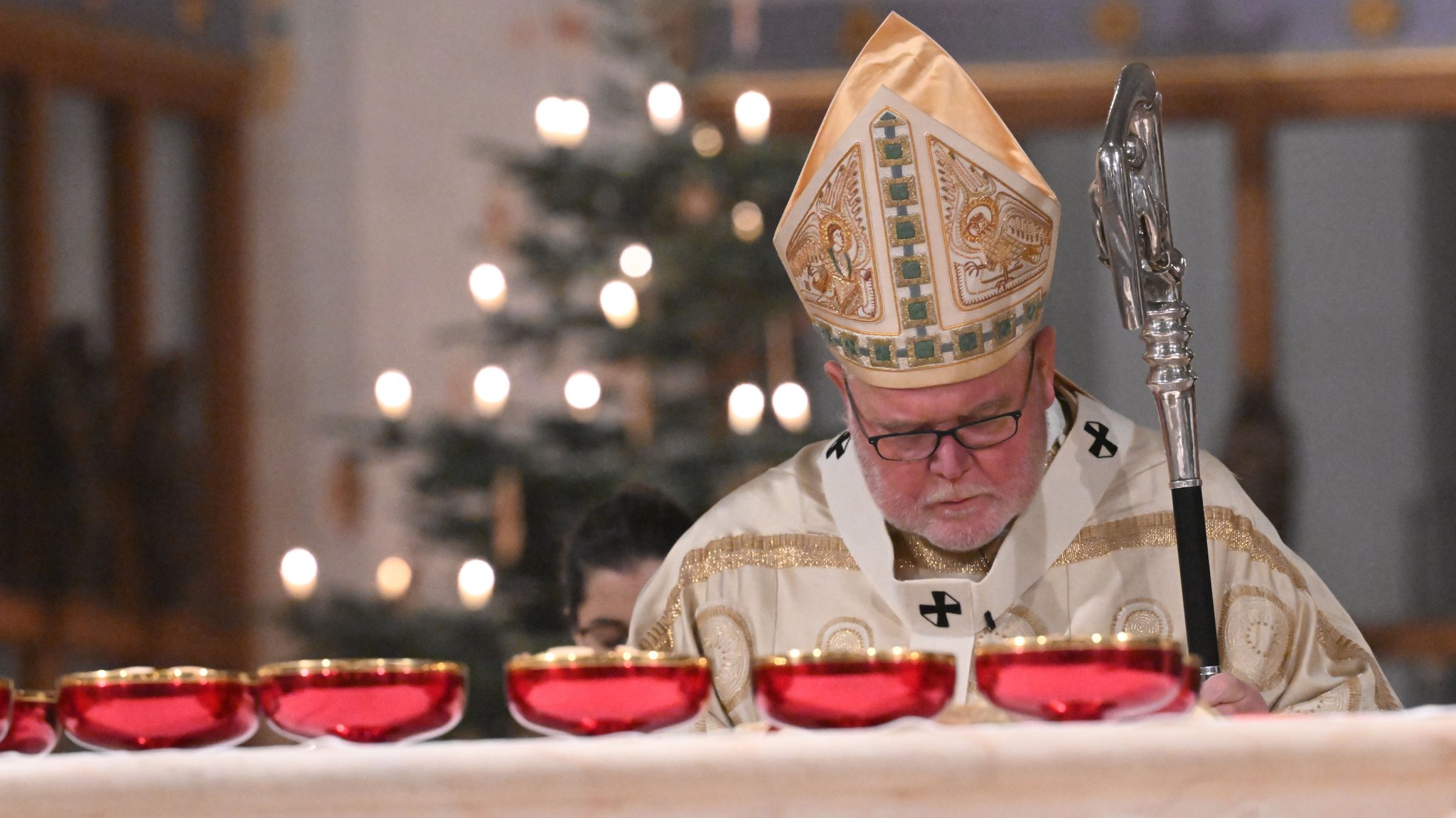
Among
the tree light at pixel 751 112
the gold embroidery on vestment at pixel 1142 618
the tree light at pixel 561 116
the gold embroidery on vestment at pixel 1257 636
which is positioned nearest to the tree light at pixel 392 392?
the tree light at pixel 561 116

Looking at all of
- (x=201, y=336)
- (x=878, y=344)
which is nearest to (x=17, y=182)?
(x=201, y=336)

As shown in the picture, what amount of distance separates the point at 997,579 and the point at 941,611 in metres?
0.09

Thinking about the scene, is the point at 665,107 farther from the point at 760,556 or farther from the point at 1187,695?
the point at 1187,695

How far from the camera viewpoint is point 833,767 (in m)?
1.41

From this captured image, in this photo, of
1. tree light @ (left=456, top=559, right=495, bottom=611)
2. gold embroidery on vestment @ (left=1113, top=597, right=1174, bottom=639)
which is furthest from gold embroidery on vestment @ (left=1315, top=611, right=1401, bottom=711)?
tree light @ (left=456, top=559, right=495, bottom=611)

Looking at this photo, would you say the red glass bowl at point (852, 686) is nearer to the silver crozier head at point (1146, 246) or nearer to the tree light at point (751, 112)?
the silver crozier head at point (1146, 246)

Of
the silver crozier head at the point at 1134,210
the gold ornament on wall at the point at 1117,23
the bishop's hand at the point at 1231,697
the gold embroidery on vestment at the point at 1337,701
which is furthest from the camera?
the gold ornament on wall at the point at 1117,23

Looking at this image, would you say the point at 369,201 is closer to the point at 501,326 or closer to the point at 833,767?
the point at 501,326

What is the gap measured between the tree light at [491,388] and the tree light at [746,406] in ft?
2.27

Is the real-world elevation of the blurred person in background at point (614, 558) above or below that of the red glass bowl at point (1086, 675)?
above

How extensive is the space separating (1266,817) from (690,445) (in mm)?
3841

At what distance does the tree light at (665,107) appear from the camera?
553 centimetres

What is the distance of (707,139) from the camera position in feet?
18.5

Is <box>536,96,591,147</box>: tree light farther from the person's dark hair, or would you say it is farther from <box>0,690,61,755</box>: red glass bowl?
<box>0,690,61,755</box>: red glass bowl
